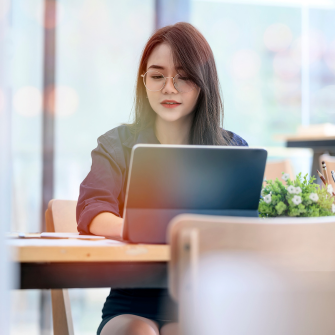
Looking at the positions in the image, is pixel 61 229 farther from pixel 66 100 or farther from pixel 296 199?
pixel 66 100

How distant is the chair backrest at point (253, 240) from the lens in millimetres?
636

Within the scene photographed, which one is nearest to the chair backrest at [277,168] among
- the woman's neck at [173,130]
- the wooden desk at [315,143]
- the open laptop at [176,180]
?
the wooden desk at [315,143]

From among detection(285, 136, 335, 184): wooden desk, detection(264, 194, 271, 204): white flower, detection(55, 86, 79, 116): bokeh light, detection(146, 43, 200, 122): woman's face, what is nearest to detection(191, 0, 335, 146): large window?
detection(285, 136, 335, 184): wooden desk

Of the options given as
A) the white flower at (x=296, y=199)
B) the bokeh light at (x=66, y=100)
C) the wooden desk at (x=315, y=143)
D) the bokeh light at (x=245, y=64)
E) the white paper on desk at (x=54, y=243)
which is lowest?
the white paper on desk at (x=54, y=243)

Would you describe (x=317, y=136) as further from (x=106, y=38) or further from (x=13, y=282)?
(x=13, y=282)

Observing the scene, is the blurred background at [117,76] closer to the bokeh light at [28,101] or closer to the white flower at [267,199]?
the bokeh light at [28,101]

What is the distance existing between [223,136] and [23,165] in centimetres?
235

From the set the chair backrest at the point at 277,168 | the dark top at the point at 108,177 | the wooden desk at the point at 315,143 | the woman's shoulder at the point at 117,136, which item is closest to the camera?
the dark top at the point at 108,177

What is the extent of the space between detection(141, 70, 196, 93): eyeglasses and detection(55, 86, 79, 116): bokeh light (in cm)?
228

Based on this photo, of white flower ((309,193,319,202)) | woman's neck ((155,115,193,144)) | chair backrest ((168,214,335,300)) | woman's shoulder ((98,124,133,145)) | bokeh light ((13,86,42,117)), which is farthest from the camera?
bokeh light ((13,86,42,117))

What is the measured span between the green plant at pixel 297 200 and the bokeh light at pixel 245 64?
3.19 meters

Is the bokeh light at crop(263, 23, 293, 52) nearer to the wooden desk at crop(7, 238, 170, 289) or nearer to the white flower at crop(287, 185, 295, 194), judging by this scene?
the white flower at crop(287, 185, 295, 194)

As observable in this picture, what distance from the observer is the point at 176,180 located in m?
0.84

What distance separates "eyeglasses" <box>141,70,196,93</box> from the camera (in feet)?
4.81
